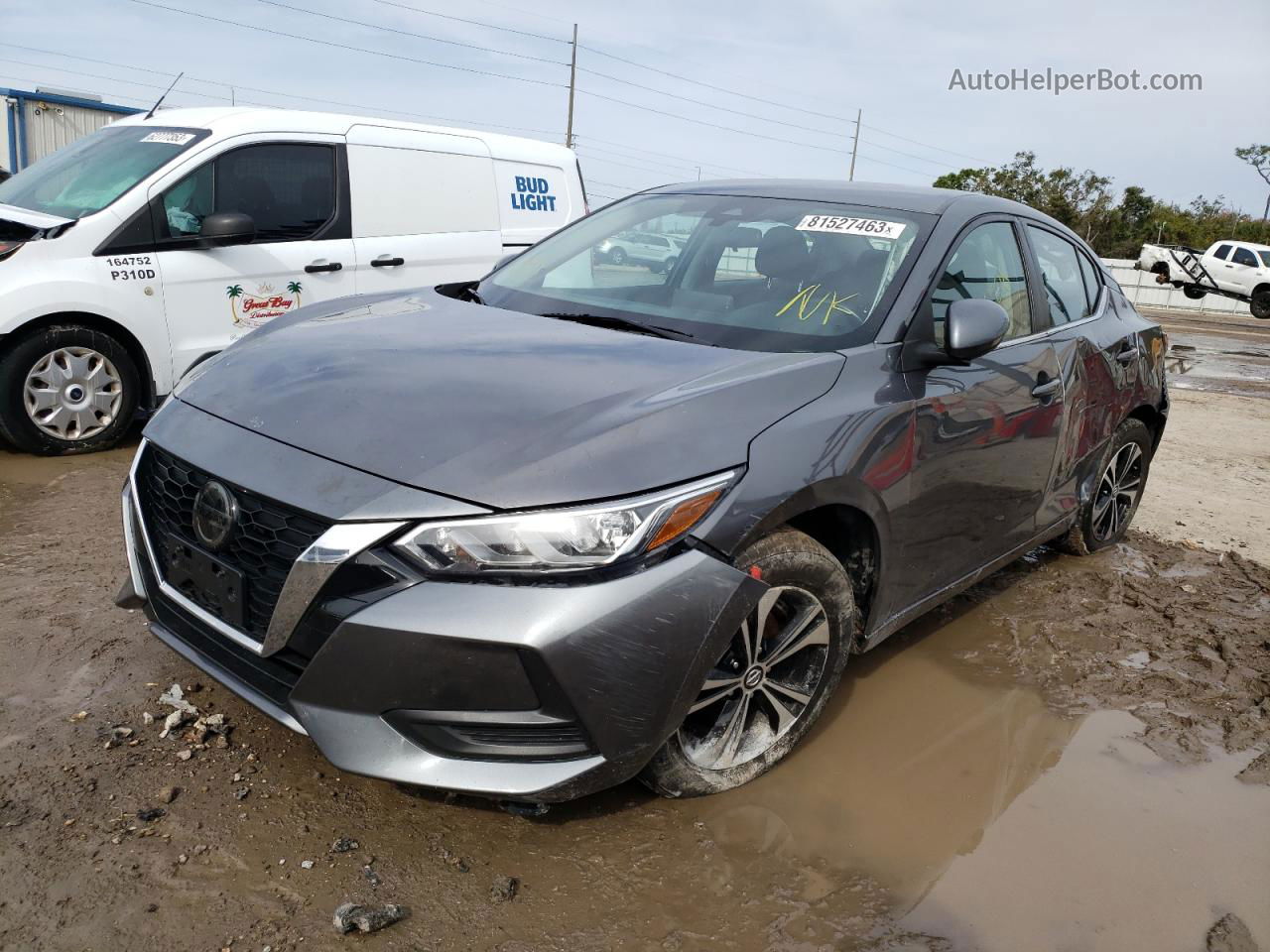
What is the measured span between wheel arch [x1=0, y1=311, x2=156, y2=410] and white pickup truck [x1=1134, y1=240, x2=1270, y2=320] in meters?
27.4

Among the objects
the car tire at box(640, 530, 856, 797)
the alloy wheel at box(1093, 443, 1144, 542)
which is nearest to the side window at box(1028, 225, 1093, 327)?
the alloy wheel at box(1093, 443, 1144, 542)

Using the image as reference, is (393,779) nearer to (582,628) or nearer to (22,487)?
(582,628)

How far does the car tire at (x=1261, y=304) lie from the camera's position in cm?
2598

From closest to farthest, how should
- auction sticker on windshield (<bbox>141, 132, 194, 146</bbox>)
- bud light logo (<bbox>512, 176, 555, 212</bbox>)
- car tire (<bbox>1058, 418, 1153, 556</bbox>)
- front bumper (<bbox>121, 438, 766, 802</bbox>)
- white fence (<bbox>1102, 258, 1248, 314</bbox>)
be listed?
front bumper (<bbox>121, 438, 766, 802</bbox>) → car tire (<bbox>1058, 418, 1153, 556</bbox>) → auction sticker on windshield (<bbox>141, 132, 194, 146</bbox>) → bud light logo (<bbox>512, 176, 555, 212</bbox>) → white fence (<bbox>1102, 258, 1248, 314</bbox>)

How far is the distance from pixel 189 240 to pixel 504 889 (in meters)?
4.70

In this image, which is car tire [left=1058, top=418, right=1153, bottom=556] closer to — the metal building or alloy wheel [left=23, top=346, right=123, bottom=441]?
alloy wheel [left=23, top=346, right=123, bottom=441]

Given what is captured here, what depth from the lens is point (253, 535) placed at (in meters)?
2.20

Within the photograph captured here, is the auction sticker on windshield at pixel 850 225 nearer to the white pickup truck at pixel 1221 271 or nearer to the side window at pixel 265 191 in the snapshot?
the side window at pixel 265 191

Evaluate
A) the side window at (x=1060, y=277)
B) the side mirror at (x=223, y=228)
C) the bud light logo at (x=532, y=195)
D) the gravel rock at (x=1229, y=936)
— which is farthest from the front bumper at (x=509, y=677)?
→ the bud light logo at (x=532, y=195)

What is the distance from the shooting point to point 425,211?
674 cm

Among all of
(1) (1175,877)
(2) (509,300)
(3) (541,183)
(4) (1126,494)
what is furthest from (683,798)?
(3) (541,183)

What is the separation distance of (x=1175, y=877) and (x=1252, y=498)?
467 cm

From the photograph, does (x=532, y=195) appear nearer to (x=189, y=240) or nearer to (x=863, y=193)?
(x=189, y=240)

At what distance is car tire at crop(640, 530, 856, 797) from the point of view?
2.44m
